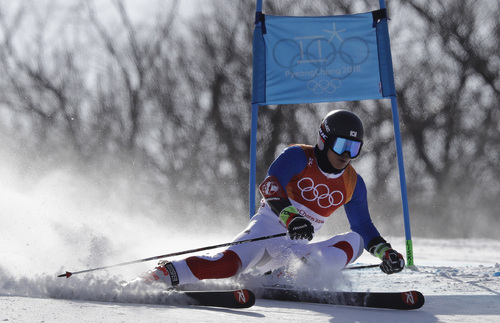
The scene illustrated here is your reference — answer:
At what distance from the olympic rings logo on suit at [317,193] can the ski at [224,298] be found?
3.65 feet

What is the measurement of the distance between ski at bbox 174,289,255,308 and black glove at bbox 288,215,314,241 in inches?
20.7

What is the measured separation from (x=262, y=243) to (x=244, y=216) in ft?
37.8

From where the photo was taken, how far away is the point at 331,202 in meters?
3.89

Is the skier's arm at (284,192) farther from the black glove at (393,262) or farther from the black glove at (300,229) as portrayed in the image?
the black glove at (393,262)

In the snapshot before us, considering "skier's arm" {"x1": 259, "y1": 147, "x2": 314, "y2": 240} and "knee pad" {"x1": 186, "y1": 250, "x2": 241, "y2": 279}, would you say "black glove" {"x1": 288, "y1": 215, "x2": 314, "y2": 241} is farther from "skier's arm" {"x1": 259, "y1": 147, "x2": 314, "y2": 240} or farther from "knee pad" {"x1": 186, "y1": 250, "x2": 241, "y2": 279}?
"knee pad" {"x1": 186, "y1": 250, "x2": 241, "y2": 279}

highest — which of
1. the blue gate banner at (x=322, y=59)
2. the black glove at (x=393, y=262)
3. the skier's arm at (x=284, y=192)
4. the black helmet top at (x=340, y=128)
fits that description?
the blue gate banner at (x=322, y=59)

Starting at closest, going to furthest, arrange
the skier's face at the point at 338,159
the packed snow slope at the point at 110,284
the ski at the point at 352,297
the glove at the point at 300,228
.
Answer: the packed snow slope at the point at 110,284
the ski at the point at 352,297
the glove at the point at 300,228
the skier's face at the point at 338,159

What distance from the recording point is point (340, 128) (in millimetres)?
3723

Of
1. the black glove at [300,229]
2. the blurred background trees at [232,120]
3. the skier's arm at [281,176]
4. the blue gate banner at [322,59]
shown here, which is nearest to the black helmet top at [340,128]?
the skier's arm at [281,176]

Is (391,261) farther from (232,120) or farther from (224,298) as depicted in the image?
(232,120)

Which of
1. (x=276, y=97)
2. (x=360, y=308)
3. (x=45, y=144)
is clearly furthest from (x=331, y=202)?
(x=45, y=144)

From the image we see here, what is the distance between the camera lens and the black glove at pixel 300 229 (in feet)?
10.8

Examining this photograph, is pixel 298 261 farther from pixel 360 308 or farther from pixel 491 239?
pixel 491 239

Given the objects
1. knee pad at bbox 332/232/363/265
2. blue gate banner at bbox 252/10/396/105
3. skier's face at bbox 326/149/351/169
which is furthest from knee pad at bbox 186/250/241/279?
blue gate banner at bbox 252/10/396/105
